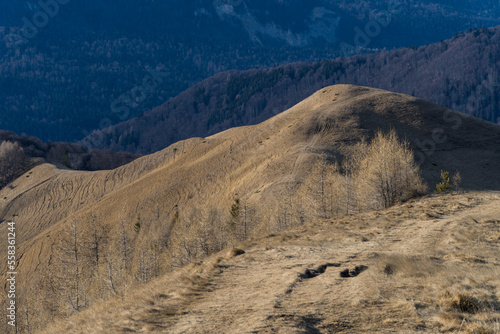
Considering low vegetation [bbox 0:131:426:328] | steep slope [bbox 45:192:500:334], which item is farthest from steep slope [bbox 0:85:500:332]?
steep slope [bbox 45:192:500:334]

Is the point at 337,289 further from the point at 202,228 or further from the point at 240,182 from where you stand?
the point at 240,182

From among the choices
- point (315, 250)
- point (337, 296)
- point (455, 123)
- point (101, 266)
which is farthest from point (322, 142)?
point (337, 296)

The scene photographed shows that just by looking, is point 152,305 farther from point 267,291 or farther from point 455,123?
point 455,123

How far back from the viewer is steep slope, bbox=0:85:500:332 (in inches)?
2169

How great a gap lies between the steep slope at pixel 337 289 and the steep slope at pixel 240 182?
23.1 meters

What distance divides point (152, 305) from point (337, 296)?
327 inches

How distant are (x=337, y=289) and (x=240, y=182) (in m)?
52.0

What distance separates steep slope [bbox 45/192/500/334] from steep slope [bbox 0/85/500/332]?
75.7 feet

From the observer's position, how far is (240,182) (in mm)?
68750

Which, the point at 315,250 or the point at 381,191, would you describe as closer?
the point at 315,250

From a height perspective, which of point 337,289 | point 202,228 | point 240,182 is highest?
point 240,182

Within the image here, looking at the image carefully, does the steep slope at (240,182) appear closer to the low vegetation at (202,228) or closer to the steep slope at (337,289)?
the low vegetation at (202,228)

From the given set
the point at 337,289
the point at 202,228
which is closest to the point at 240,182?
the point at 202,228

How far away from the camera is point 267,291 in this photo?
17875 mm
